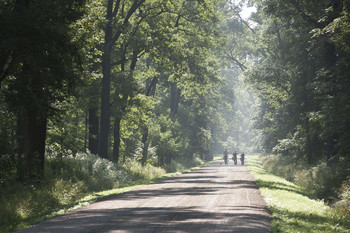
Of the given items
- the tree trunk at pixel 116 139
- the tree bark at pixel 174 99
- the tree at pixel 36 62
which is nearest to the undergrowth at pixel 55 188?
the tree at pixel 36 62

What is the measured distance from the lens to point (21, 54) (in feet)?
46.4

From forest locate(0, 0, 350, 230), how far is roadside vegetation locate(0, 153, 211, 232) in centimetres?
7

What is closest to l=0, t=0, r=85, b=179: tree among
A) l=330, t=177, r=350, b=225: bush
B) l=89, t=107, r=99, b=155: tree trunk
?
l=330, t=177, r=350, b=225: bush

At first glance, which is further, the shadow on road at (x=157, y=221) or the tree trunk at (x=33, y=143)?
the tree trunk at (x=33, y=143)

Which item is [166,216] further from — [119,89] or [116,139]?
[116,139]

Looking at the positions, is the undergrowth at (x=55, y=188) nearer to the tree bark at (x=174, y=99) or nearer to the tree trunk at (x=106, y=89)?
the tree trunk at (x=106, y=89)

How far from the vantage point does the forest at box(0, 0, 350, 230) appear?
1459 cm

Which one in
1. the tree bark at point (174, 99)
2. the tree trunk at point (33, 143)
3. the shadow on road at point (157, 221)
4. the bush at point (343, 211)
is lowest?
the bush at point (343, 211)

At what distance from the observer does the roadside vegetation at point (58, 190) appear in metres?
12.1

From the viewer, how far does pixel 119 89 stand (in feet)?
101

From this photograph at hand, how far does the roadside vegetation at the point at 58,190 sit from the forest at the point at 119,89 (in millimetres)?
65

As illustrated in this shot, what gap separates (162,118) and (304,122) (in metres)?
17.8

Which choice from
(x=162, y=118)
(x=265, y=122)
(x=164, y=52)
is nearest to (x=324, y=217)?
(x=164, y=52)

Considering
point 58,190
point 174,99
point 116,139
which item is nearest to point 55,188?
point 58,190
